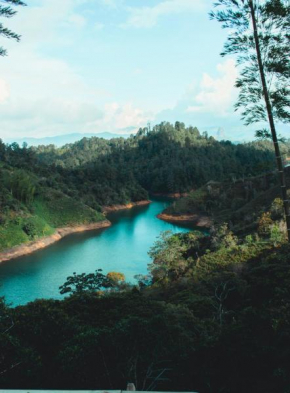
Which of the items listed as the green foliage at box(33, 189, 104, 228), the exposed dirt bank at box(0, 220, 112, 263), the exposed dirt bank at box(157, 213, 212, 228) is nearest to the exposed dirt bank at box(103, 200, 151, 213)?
the green foliage at box(33, 189, 104, 228)

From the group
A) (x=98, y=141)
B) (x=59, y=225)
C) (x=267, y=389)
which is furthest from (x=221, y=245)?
(x=98, y=141)

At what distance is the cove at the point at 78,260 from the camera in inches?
1222

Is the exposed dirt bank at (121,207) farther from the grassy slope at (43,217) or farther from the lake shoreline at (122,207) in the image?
the grassy slope at (43,217)

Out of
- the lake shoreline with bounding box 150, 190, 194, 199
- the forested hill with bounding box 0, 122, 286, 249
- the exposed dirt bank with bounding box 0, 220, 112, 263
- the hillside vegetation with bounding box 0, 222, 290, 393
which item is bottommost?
the exposed dirt bank with bounding box 0, 220, 112, 263

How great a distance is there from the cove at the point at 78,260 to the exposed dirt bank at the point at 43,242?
3.19ft

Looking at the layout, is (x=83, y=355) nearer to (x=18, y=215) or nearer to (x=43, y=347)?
(x=43, y=347)

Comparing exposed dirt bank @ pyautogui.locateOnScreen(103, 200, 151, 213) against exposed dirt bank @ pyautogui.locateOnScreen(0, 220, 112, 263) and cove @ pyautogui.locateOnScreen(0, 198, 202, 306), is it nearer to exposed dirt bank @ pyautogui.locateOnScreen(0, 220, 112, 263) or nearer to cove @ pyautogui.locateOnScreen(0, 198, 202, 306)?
exposed dirt bank @ pyautogui.locateOnScreen(0, 220, 112, 263)

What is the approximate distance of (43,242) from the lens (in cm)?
4775

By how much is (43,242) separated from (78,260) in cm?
965

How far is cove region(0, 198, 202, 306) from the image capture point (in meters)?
31.0

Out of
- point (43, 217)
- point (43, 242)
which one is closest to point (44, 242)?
point (43, 242)

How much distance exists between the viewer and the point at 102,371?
668 cm

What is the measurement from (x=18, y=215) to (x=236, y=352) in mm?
45007

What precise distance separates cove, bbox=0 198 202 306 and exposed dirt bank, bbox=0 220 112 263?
971mm
